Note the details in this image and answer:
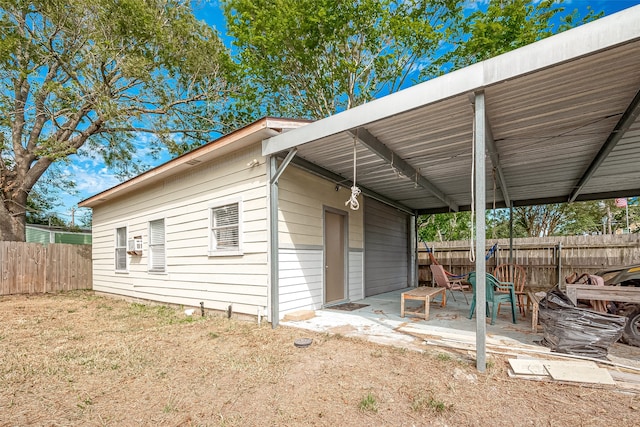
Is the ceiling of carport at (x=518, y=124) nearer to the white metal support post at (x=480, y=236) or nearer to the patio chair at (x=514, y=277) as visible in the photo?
the white metal support post at (x=480, y=236)

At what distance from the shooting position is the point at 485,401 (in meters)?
2.25

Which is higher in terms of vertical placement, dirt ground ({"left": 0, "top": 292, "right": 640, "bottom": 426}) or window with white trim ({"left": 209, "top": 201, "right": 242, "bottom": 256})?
window with white trim ({"left": 209, "top": 201, "right": 242, "bottom": 256})

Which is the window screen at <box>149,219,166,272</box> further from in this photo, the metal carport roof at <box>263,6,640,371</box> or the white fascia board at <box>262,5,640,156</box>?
the white fascia board at <box>262,5,640,156</box>

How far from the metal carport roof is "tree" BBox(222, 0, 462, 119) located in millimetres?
→ 7063

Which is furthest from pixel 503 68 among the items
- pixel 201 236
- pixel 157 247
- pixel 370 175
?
pixel 157 247

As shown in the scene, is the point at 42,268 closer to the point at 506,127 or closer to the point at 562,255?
the point at 506,127

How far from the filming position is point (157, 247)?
6875 millimetres

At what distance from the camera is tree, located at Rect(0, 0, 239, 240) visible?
9492mm

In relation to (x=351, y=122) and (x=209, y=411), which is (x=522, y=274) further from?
(x=209, y=411)

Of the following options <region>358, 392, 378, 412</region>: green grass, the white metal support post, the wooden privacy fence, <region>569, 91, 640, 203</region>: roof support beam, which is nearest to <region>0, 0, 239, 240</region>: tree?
the wooden privacy fence

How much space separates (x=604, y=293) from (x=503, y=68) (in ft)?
8.56

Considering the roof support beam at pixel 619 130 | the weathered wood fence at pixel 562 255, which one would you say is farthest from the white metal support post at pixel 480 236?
the weathered wood fence at pixel 562 255

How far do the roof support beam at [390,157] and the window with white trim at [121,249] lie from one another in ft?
23.6

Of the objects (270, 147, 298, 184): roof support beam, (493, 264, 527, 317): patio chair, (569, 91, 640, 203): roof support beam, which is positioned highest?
(569, 91, 640, 203): roof support beam
